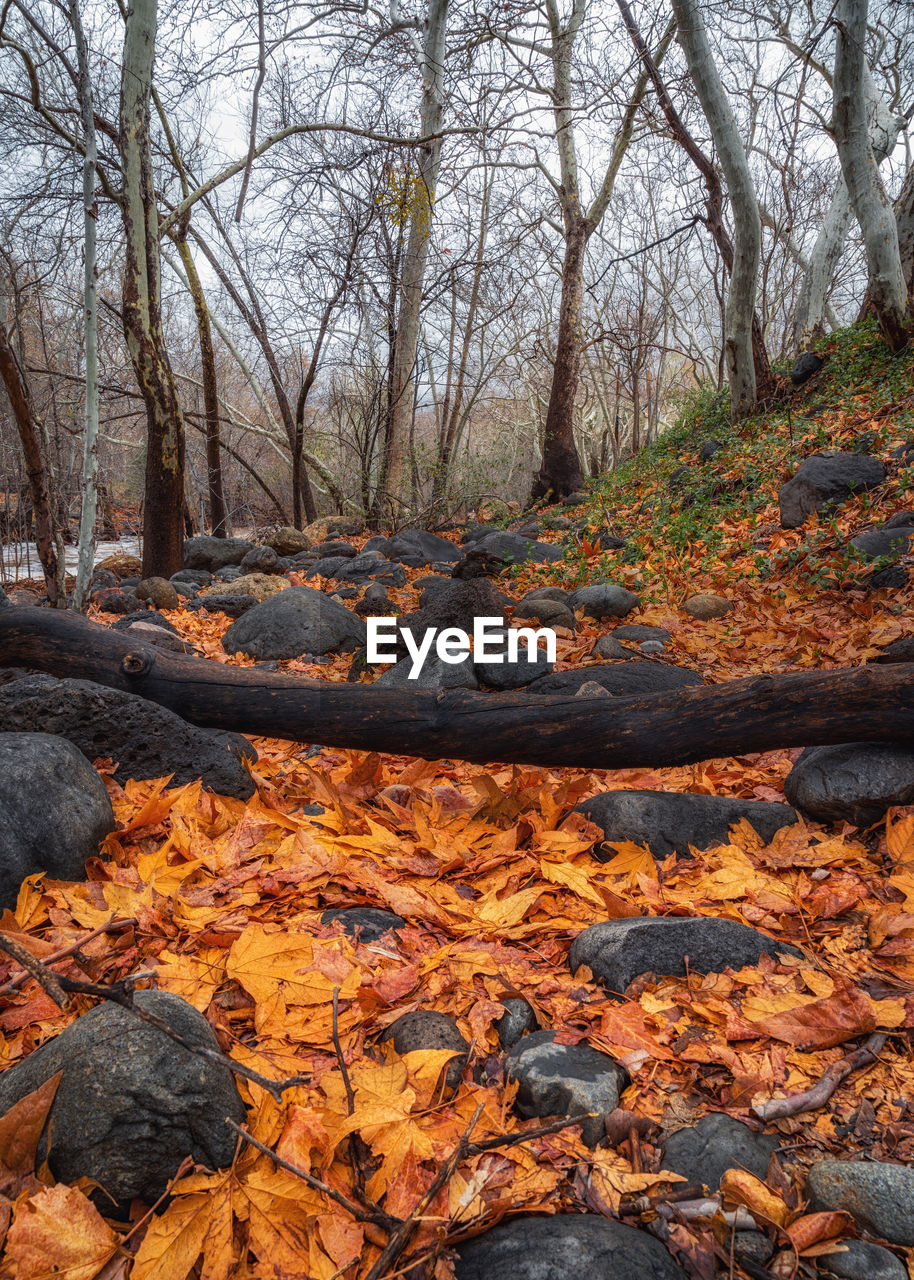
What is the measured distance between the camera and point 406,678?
453 centimetres

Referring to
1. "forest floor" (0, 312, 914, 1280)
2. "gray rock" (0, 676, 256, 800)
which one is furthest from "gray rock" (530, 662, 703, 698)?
"gray rock" (0, 676, 256, 800)

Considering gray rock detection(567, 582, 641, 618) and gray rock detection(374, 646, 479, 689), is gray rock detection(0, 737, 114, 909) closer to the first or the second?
gray rock detection(374, 646, 479, 689)

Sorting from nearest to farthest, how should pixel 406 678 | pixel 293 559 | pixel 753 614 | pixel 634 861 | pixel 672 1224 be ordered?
pixel 672 1224 < pixel 634 861 < pixel 406 678 < pixel 753 614 < pixel 293 559

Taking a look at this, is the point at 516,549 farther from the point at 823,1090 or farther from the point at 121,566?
the point at 823,1090

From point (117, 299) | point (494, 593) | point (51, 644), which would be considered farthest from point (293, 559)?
point (117, 299)

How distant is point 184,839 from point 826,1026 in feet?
5.84

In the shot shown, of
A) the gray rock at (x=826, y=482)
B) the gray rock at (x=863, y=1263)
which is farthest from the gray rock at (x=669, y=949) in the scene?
the gray rock at (x=826, y=482)

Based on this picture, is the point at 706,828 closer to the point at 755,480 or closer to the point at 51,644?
the point at 51,644

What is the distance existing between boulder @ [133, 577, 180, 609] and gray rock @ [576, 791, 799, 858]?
19.2ft

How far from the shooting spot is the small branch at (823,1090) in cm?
130

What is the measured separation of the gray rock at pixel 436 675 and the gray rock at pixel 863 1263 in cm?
332

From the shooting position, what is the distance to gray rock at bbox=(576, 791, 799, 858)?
234 cm

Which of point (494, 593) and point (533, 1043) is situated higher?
point (494, 593)

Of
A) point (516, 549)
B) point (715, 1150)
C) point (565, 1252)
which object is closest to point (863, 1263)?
point (715, 1150)
